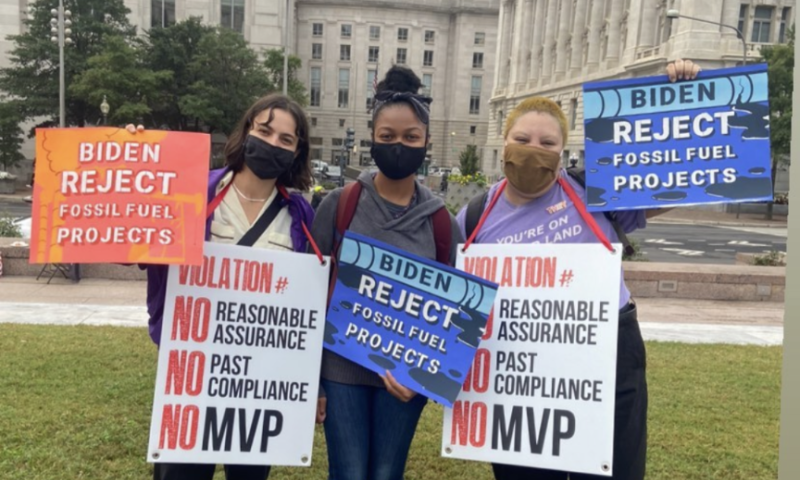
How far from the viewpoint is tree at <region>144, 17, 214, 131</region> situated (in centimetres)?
4803

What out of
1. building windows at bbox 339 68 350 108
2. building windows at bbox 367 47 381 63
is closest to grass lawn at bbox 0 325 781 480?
building windows at bbox 339 68 350 108

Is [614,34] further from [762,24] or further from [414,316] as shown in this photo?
[414,316]

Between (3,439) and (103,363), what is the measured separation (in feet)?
6.12

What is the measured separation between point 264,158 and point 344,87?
97.8m

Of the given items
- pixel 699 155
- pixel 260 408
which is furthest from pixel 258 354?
pixel 699 155

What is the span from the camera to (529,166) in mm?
2738

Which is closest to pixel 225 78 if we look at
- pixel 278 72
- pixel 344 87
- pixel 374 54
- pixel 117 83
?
pixel 278 72

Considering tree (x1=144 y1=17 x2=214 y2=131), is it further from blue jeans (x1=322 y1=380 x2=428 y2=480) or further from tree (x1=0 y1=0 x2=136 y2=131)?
blue jeans (x1=322 y1=380 x2=428 y2=480)

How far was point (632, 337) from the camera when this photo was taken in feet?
9.21

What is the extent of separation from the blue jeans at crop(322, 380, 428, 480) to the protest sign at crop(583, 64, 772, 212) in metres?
1.20

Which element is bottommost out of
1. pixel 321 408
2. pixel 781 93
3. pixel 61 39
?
pixel 321 408

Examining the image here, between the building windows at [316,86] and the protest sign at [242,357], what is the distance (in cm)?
9765

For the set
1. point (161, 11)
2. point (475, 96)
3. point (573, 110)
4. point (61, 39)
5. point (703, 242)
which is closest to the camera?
point (703, 242)

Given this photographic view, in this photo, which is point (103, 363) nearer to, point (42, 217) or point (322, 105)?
point (42, 217)
